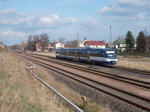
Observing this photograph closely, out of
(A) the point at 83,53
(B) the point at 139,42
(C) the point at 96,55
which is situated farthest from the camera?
(B) the point at 139,42

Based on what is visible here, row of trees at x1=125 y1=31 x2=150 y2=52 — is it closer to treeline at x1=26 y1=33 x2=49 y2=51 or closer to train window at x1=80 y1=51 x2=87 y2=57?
train window at x1=80 y1=51 x2=87 y2=57

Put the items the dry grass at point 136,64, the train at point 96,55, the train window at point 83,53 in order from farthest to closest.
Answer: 1. the train window at point 83,53
2. the train at point 96,55
3. the dry grass at point 136,64

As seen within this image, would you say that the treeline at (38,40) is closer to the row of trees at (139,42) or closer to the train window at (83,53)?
the row of trees at (139,42)

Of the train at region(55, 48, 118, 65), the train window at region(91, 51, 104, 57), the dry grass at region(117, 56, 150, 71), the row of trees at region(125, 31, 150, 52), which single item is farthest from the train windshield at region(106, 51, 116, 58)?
the row of trees at region(125, 31, 150, 52)

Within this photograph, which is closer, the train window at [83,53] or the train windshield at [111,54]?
the train windshield at [111,54]

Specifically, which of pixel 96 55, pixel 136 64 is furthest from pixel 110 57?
pixel 136 64

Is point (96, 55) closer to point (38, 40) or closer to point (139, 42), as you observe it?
point (139, 42)

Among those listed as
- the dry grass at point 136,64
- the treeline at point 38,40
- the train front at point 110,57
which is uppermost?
the treeline at point 38,40

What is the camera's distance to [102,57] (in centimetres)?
3794

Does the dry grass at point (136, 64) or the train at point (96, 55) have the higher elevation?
the train at point (96, 55)

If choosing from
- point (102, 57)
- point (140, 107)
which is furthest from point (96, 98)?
point (102, 57)

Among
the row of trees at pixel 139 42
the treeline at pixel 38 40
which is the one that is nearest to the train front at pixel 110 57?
the row of trees at pixel 139 42

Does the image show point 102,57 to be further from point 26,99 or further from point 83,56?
point 26,99

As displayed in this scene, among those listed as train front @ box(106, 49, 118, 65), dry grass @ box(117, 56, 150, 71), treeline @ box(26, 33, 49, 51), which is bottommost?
dry grass @ box(117, 56, 150, 71)
